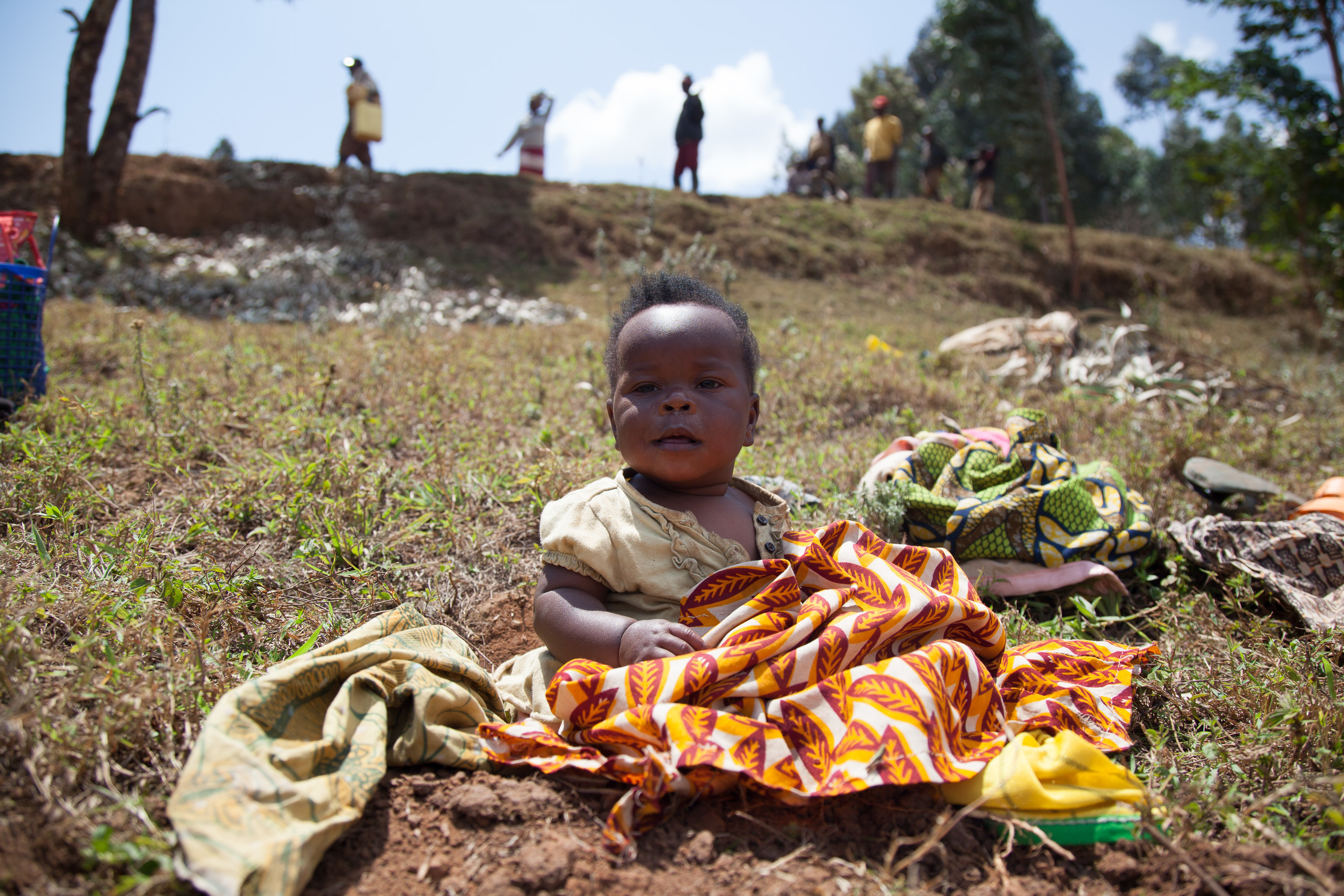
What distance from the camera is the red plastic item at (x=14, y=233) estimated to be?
10.6 feet

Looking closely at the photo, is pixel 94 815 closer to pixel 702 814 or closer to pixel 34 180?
pixel 702 814

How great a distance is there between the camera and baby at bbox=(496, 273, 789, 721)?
6.09ft

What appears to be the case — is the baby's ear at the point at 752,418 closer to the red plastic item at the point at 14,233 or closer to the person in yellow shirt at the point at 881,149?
the red plastic item at the point at 14,233

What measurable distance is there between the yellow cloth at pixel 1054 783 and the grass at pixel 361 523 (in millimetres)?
140

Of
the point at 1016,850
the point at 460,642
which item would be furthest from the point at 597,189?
the point at 1016,850

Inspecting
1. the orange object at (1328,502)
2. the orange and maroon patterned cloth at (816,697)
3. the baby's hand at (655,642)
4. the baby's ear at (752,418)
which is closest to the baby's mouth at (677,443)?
the baby's ear at (752,418)

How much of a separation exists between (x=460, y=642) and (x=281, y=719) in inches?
22.1

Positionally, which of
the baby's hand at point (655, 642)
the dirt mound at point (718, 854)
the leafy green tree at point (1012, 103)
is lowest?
the dirt mound at point (718, 854)

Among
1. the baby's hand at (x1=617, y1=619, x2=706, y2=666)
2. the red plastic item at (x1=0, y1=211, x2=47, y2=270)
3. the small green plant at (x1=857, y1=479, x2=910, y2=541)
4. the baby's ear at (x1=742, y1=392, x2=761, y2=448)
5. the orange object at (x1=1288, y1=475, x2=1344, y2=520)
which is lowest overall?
the baby's hand at (x1=617, y1=619, x2=706, y2=666)

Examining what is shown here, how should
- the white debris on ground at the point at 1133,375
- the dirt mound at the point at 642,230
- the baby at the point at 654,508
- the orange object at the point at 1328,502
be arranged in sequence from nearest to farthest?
the baby at the point at 654,508, the orange object at the point at 1328,502, the white debris on ground at the point at 1133,375, the dirt mound at the point at 642,230

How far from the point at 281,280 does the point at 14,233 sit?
17.3 ft

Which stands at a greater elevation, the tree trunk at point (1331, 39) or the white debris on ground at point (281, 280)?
the tree trunk at point (1331, 39)

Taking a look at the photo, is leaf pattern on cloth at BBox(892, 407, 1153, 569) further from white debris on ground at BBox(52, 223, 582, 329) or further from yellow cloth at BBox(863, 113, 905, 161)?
yellow cloth at BBox(863, 113, 905, 161)

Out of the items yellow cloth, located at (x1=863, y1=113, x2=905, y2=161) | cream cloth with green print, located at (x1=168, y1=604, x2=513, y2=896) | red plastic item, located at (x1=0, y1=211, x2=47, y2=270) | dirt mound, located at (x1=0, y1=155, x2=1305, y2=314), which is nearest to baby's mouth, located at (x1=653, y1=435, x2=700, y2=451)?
cream cloth with green print, located at (x1=168, y1=604, x2=513, y2=896)
